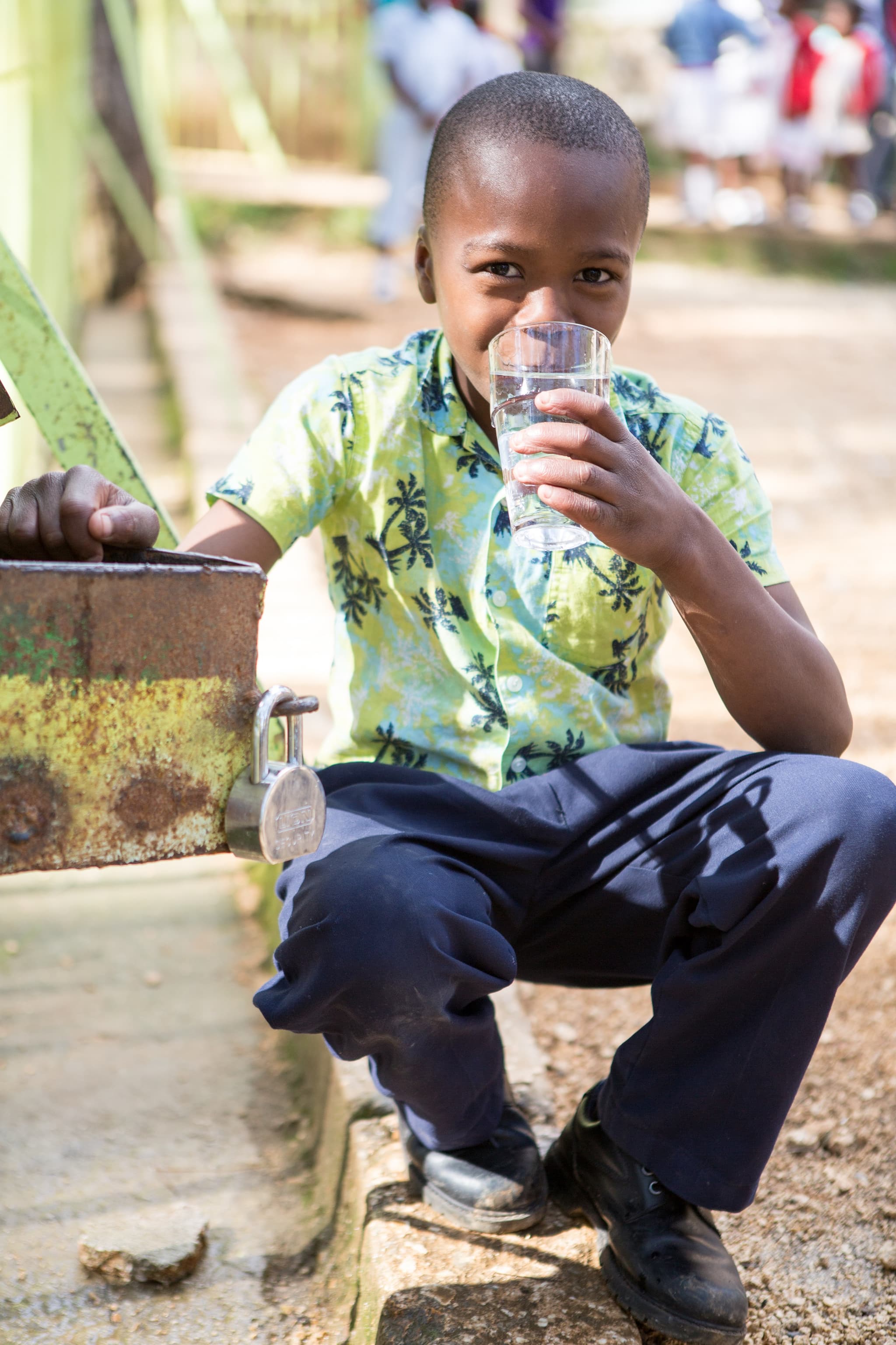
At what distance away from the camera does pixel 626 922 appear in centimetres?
173

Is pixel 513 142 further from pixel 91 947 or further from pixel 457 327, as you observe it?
pixel 91 947

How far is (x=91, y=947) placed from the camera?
2643 mm

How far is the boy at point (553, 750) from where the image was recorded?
1506 mm

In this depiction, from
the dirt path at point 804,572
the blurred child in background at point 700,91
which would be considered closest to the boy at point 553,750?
the dirt path at point 804,572

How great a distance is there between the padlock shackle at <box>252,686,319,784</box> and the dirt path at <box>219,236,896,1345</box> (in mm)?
981

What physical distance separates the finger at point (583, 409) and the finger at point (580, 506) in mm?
74

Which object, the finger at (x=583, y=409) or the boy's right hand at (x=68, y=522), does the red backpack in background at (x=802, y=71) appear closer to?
the finger at (x=583, y=409)

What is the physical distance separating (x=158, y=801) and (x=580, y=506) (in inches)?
21.3

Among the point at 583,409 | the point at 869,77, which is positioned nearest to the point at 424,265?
the point at 583,409

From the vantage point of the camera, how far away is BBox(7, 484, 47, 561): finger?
134cm

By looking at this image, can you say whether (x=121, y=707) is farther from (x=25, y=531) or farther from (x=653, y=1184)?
(x=653, y=1184)

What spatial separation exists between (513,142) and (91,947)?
1705 millimetres

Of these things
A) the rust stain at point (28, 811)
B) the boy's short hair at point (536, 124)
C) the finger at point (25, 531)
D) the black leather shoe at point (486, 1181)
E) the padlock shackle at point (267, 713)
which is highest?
the boy's short hair at point (536, 124)

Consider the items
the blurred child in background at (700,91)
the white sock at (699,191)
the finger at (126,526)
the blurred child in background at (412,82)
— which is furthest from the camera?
the white sock at (699,191)
